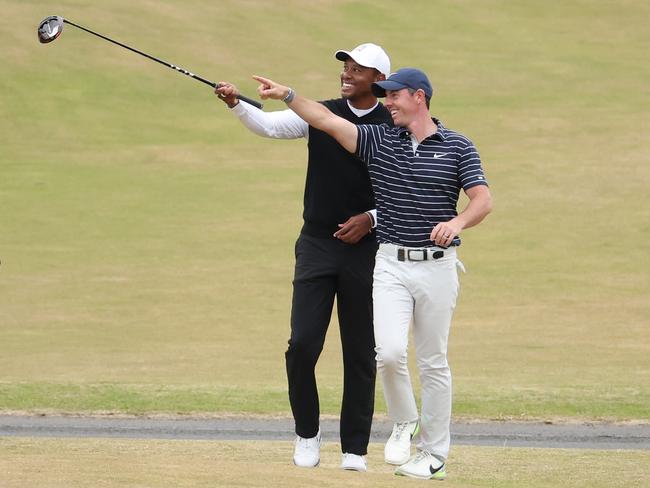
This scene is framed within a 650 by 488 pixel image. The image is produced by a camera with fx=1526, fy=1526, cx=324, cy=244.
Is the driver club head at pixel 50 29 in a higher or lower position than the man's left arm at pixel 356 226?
higher

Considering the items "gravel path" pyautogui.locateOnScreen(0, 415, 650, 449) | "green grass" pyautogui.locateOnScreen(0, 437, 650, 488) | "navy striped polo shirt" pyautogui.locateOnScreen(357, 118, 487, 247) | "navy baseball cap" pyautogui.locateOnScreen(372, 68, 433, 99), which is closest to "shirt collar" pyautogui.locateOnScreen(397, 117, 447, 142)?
"navy striped polo shirt" pyautogui.locateOnScreen(357, 118, 487, 247)

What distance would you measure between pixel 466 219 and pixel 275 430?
4.52 metres

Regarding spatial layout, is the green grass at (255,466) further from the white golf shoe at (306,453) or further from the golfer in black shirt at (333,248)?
the golfer in black shirt at (333,248)

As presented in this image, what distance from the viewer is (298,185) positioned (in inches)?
1153

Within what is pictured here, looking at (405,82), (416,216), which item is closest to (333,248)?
(416,216)

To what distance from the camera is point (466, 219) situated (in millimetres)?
7398

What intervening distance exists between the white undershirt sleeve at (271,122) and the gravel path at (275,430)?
11.0ft

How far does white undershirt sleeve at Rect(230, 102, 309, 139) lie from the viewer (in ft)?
26.8

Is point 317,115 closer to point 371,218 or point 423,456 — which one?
point 371,218

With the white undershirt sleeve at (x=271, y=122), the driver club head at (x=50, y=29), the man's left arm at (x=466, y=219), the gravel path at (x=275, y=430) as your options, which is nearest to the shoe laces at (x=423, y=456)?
the man's left arm at (x=466, y=219)

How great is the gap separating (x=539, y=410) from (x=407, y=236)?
5181mm

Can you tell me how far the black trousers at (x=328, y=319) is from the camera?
8.17 meters

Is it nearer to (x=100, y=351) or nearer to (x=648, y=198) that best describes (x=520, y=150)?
(x=648, y=198)

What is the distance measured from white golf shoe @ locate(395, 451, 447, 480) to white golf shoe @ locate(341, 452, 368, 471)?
1.49 ft
